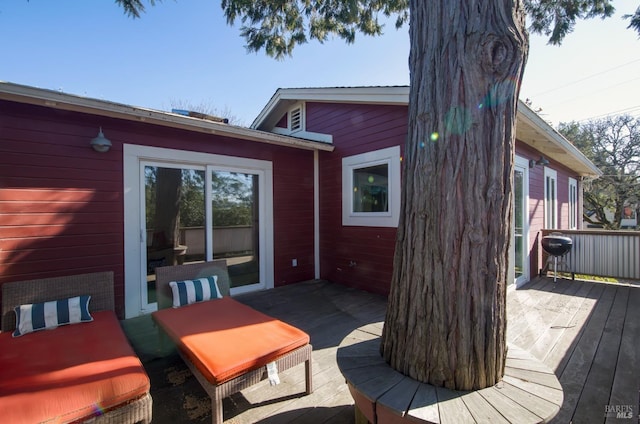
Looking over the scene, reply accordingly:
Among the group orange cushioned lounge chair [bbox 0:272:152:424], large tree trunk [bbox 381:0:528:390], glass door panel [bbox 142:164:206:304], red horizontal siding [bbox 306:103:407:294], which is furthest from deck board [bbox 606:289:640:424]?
glass door panel [bbox 142:164:206:304]

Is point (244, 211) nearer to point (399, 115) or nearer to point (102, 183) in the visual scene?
point (102, 183)

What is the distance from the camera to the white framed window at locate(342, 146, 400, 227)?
14.9 feet

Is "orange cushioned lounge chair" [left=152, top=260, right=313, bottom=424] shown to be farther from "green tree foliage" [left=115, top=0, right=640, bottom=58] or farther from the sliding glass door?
the sliding glass door

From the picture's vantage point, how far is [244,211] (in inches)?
194

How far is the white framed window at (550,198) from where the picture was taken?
6891mm

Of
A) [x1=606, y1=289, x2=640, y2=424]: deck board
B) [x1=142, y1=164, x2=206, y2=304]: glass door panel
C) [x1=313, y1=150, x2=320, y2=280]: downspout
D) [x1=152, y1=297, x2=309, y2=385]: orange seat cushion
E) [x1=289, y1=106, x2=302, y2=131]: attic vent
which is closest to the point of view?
[x1=152, y1=297, x2=309, y2=385]: orange seat cushion

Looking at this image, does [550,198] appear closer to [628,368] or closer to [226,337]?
[628,368]

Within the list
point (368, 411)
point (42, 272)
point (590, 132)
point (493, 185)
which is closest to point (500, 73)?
point (493, 185)

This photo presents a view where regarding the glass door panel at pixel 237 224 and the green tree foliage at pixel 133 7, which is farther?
the glass door panel at pixel 237 224

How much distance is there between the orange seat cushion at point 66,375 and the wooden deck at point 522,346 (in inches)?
18.7

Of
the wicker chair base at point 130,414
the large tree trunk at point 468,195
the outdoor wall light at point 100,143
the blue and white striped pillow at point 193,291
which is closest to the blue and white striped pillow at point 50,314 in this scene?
the blue and white striped pillow at point 193,291

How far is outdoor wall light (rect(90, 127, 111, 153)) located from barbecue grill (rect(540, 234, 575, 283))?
7.41m

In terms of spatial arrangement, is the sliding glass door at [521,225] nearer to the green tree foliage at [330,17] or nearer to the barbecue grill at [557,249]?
the barbecue grill at [557,249]

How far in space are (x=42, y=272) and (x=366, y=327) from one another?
3.64m
